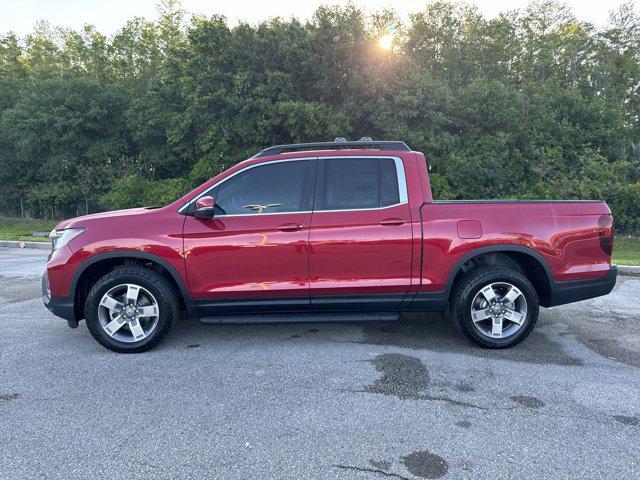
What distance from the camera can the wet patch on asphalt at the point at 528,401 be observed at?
3.04 metres

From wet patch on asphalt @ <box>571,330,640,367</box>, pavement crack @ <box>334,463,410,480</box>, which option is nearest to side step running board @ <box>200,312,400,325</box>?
pavement crack @ <box>334,463,410,480</box>

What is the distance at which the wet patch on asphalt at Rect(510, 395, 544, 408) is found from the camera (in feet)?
9.99

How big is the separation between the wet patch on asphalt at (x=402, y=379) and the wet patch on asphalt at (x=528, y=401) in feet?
1.12

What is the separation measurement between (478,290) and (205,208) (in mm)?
2629

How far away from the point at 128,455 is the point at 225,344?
1805mm

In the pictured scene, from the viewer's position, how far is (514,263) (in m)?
4.27

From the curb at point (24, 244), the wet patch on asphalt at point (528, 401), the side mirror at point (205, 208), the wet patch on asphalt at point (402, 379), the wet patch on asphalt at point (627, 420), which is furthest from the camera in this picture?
the curb at point (24, 244)

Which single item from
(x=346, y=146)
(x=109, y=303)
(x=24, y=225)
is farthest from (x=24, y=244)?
(x=346, y=146)

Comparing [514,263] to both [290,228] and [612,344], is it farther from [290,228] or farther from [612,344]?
[290,228]

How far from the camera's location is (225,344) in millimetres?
4301

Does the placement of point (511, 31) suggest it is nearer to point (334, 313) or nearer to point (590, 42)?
point (590, 42)

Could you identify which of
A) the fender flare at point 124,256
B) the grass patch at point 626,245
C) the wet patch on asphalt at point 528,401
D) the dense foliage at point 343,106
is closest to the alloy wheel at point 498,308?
the wet patch on asphalt at point 528,401

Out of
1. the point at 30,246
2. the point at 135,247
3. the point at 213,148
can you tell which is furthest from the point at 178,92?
the point at 135,247

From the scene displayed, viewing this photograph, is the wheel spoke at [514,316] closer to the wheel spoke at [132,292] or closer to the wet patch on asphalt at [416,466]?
the wet patch on asphalt at [416,466]
